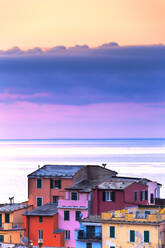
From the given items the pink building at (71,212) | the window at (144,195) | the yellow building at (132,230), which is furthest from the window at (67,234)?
the yellow building at (132,230)

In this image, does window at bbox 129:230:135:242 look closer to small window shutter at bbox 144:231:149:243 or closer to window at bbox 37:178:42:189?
small window shutter at bbox 144:231:149:243

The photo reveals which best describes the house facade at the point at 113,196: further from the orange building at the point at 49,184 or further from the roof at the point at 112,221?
the orange building at the point at 49,184

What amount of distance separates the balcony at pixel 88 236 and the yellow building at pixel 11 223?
477cm

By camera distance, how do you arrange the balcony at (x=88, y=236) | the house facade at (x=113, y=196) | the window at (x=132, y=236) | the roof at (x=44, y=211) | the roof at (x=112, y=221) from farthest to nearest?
1. the roof at (x=44, y=211)
2. the house facade at (x=113, y=196)
3. the balcony at (x=88, y=236)
4. the window at (x=132, y=236)
5. the roof at (x=112, y=221)

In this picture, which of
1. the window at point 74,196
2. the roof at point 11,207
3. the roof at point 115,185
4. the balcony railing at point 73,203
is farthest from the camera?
the roof at point 11,207

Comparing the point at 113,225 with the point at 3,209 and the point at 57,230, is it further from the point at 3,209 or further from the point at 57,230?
the point at 3,209

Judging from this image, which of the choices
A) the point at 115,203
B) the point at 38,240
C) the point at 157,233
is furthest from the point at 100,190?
the point at 157,233

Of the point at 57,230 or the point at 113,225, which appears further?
the point at 57,230

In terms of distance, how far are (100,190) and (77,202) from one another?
4.39 feet

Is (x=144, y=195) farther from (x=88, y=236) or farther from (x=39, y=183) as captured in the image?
(x=88, y=236)

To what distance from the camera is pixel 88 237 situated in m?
40.2

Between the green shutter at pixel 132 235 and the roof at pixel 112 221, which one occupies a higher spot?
the roof at pixel 112 221

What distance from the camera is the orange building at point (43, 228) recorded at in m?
44.0

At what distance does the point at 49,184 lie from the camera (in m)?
49.3
